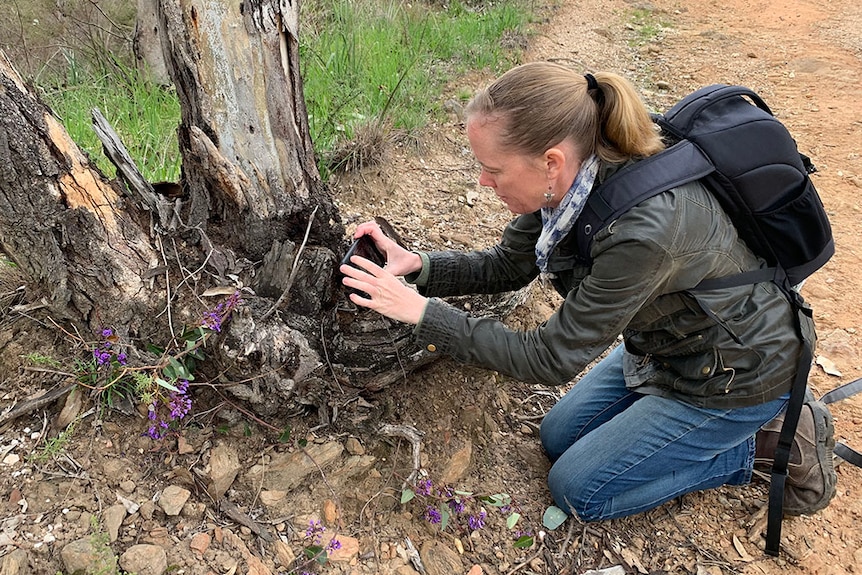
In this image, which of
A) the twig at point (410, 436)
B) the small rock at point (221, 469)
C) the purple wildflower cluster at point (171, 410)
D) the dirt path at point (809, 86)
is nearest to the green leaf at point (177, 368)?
the purple wildflower cluster at point (171, 410)

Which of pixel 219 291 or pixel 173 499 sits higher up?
pixel 219 291

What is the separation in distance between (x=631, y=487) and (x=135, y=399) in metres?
1.87

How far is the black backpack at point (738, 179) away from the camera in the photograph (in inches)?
71.7

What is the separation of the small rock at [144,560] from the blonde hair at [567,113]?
1.59 meters

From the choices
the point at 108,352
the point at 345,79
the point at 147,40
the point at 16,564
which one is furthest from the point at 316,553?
the point at 147,40

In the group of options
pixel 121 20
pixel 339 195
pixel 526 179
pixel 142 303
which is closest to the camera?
pixel 526 179

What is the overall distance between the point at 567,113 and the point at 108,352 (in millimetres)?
1620

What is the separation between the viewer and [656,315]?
6.68ft

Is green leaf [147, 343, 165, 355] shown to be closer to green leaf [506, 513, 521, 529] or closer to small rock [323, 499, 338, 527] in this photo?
small rock [323, 499, 338, 527]

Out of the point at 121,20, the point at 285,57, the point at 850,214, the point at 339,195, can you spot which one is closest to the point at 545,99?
the point at 285,57

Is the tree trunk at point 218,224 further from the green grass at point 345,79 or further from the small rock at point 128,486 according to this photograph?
the green grass at point 345,79

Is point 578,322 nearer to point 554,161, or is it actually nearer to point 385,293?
point 554,161

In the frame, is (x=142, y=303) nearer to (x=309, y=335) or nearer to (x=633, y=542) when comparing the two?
(x=309, y=335)

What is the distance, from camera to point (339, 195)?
3557 millimetres
